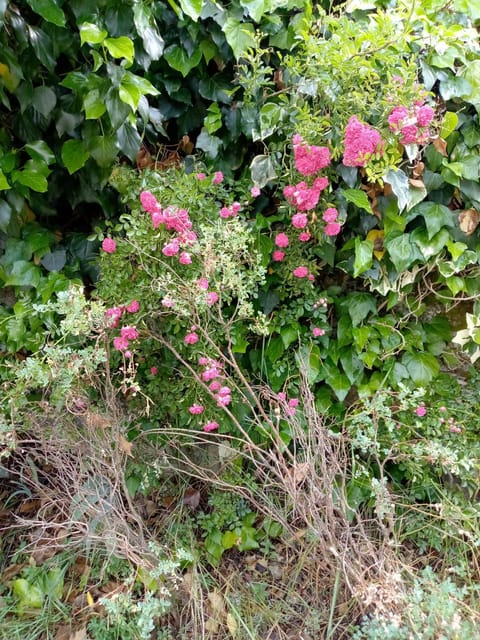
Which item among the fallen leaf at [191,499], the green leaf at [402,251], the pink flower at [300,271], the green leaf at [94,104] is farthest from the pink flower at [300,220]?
the fallen leaf at [191,499]

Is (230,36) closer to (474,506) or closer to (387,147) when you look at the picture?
(387,147)

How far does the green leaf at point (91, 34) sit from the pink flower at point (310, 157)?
63 cm

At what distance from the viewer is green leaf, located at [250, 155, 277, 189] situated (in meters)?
1.73

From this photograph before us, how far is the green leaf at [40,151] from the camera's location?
1.62 meters

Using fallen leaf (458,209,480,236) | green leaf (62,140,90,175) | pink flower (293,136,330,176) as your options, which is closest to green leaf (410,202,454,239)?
fallen leaf (458,209,480,236)

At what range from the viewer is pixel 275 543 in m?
1.95

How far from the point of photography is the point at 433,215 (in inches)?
68.1

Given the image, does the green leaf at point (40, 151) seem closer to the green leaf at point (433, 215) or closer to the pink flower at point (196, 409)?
the pink flower at point (196, 409)

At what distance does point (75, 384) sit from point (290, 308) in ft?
2.78

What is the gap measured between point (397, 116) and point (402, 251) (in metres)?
0.47

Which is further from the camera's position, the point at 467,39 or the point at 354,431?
the point at 354,431

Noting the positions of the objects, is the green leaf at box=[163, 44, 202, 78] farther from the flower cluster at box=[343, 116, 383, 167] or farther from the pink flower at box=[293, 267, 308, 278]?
the pink flower at box=[293, 267, 308, 278]

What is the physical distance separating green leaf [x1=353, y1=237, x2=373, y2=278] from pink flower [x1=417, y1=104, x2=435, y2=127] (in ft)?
1.42

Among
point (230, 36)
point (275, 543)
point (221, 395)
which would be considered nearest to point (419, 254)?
point (221, 395)
